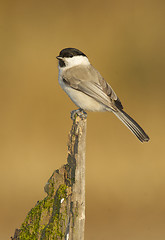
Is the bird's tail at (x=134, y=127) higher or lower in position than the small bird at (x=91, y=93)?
lower

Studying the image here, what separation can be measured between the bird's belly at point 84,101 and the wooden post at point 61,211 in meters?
1.37

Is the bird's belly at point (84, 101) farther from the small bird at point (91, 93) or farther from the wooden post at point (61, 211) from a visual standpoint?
the wooden post at point (61, 211)

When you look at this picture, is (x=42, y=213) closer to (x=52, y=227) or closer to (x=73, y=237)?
(x=52, y=227)

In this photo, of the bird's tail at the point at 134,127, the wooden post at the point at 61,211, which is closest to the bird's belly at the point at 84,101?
the bird's tail at the point at 134,127

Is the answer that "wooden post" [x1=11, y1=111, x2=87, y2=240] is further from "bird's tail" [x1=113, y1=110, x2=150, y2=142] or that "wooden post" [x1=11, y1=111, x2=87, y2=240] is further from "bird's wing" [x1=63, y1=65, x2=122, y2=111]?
"bird's wing" [x1=63, y1=65, x2=122, y2=111]

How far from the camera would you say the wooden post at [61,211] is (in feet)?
8.24

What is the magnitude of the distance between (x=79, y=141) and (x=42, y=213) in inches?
23.4

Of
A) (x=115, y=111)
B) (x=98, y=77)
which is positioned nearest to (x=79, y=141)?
(x=115, y=111)

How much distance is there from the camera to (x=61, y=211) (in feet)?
8.32

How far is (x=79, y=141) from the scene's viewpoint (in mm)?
2738

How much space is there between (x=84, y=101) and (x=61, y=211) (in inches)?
65.3

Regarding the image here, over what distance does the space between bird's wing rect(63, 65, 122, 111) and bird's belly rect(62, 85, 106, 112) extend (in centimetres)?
4

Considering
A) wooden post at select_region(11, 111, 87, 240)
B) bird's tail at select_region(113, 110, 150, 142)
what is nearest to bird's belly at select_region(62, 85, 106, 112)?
bird's tail at select_region(113, 110, 150, 142)

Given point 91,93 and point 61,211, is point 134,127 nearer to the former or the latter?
point 91,93
